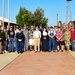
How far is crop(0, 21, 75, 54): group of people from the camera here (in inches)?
845

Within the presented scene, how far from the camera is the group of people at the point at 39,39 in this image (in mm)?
21453

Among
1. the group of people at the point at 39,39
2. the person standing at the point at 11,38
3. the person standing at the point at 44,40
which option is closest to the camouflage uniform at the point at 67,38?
the group of people at the point at 39,39

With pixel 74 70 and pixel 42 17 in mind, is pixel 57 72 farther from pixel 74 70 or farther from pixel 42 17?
pixel 42 17

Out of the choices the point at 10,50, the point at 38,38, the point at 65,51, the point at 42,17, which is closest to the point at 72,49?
the point at 65,51

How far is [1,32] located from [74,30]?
17.3 ft

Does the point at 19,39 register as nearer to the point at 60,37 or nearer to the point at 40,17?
the point at 60,37

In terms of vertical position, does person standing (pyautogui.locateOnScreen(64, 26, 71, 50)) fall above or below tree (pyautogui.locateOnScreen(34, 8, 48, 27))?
below

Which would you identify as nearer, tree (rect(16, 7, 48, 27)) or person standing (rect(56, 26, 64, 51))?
person standing (rect(56, 26, 64, 51))

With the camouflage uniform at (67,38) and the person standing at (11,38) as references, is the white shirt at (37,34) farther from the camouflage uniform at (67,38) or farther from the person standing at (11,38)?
the camouflage uniform at (67,38)

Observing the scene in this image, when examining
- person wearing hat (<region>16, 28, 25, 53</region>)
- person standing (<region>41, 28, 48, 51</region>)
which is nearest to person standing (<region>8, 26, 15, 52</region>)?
person wearing hat (<region>16, 28, 25, 53</region>)

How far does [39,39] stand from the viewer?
854 inches

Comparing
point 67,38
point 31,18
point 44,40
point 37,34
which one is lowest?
point 44,40

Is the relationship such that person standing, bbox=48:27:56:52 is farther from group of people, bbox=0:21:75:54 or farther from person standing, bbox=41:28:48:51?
person standing, bbox=41:28:48:51

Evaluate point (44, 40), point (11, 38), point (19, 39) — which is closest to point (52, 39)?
point (44, 40)
